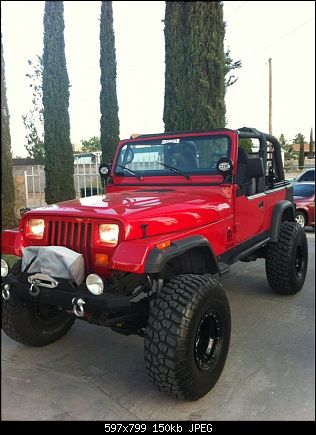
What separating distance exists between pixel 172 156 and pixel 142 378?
228cm

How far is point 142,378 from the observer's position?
3.10m

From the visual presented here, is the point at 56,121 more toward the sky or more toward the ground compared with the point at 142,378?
more toward the sky

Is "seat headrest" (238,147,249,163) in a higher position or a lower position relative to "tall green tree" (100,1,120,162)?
lower

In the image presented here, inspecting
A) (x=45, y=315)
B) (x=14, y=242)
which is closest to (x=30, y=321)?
(x=45, y=315)

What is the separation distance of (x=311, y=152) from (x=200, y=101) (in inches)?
2326

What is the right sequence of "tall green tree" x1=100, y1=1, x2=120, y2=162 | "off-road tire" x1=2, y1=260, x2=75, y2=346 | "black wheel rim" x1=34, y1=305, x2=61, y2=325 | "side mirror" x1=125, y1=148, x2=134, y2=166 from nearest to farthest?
"off-road tire" x1=2, y1=260, x2=75, y2=346 → "black wheel rim" x1=34, y1=305, x2=61, y2=325 → "side mirror" x1=125, y1=148, x2=134, y2=166 → "tall green tree" x1=100, y1=1, x2=120, y2=162

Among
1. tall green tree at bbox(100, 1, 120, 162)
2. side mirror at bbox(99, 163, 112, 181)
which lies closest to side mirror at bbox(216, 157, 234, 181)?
side mirror at bbox(99, 163, 112, 181)

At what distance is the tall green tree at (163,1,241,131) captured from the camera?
356 inches

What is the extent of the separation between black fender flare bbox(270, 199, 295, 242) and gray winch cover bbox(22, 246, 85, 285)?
2757 mm

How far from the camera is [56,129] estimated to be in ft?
32.6

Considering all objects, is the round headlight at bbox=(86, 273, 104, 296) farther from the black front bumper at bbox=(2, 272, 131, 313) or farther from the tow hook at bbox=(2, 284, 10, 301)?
the tow hook at bbox=(2, 284, 10, 301)

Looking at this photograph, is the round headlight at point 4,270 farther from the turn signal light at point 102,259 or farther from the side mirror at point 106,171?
the side mirror at point 106,171

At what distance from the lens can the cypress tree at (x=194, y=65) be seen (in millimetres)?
9048

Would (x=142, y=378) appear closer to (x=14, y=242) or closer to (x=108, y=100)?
(x=14, y=242)
